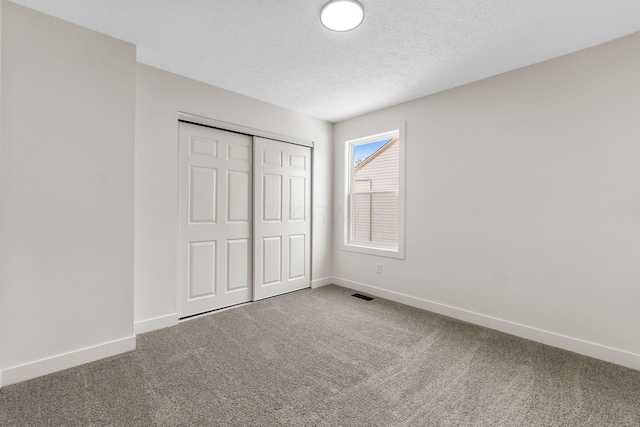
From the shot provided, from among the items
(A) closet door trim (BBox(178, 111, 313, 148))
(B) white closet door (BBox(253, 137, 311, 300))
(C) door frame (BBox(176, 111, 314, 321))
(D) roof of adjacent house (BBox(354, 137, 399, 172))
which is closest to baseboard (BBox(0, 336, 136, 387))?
(C) door frame (BBox(176, 111, 314, 321))

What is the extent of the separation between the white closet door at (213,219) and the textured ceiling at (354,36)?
0.72m

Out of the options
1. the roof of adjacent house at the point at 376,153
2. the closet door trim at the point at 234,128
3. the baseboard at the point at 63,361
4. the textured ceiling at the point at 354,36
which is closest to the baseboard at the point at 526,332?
the roof of adjacent house at the point at 376,153

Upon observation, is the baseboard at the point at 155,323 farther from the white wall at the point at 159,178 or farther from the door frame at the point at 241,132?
the door frame at the point at 241,132

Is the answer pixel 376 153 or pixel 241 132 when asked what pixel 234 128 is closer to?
pixel 241 132

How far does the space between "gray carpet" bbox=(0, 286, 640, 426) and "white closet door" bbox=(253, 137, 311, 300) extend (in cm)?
101

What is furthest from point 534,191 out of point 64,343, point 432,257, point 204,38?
point 64,343

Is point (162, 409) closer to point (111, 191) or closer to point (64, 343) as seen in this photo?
point (64, 343)

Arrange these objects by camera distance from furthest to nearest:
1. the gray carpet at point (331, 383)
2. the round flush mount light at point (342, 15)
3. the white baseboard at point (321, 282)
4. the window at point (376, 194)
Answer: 1. the white baseboard at point (321, 282)
2. the window at point (376, 194)
3. the round flush mount light at point (342, 15)
4. the gray carpet at point (331, 383)

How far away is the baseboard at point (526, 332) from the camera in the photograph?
2.15 m

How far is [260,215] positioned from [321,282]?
147 centimetres

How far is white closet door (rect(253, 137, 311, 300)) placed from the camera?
3.55m

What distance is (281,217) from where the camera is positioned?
3.80m

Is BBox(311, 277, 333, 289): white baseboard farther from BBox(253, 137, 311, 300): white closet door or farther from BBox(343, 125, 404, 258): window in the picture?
BBox(343, 125, 404, 258): window

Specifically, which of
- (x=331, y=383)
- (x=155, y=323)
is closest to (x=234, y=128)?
(x=155, y=323)
